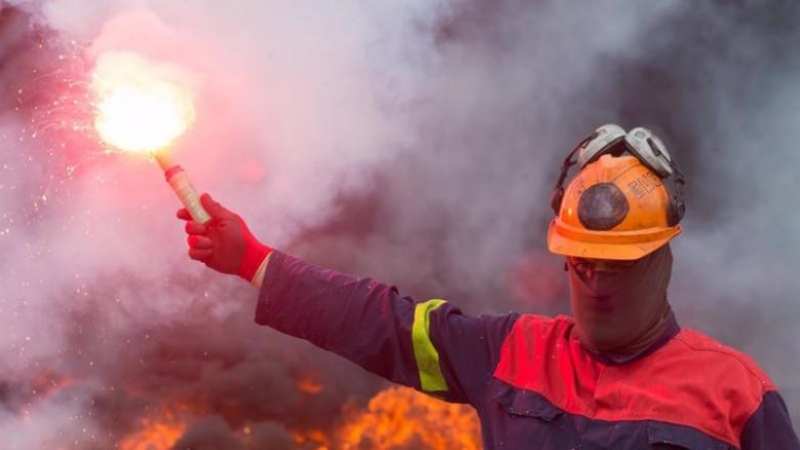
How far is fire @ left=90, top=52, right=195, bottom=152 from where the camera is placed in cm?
352

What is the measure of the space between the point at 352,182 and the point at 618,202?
4523mm

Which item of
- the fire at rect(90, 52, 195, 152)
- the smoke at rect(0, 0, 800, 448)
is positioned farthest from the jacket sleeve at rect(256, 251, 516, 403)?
the smoke at rect(0, 0, 800, 448)

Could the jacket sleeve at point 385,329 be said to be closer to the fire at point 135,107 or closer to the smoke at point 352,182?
the fire at point 135,107

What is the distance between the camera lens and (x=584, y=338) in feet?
9.94

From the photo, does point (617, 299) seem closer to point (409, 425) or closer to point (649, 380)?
point (649, 380)

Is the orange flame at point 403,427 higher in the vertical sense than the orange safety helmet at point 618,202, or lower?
higher

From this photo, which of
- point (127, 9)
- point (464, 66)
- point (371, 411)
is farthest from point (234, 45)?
point (371, 411)

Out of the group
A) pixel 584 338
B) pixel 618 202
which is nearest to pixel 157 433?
pixel 584 338

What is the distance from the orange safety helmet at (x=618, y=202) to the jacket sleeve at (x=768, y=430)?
25.7 inches

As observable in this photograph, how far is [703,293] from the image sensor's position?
24.0 feet

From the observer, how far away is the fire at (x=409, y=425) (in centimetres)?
707

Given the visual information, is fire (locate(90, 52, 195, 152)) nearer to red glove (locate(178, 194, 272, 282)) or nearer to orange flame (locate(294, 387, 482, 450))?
red glove (locate(178, 194, 272, 282))

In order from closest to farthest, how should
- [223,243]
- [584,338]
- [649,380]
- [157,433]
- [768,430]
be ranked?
[768,430] < [649,380] < [584,338] < [223,243] < [157,433]

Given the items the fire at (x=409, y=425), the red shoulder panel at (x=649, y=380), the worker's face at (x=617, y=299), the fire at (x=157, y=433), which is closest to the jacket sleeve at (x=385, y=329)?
the red shoulder panel at (x=649, y=380)
